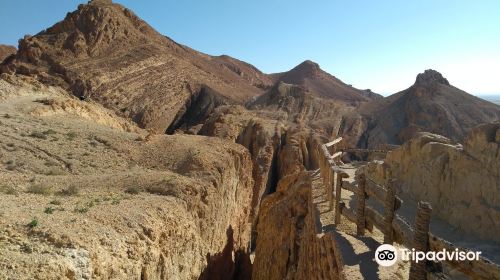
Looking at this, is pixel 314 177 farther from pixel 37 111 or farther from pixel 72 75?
pixel 72 75

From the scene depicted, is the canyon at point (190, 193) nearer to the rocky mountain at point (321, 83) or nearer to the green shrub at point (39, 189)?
the green shrub at point (39, 189)

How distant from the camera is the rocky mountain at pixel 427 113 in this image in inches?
1540

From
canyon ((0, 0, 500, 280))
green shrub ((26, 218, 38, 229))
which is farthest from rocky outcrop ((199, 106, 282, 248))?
green shrub ((26, 218, 38, 229))

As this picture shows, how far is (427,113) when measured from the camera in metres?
41.6

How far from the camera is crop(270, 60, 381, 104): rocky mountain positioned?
87812mm

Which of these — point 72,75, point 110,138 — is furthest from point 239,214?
point 72,75

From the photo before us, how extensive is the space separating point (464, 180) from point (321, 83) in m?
86.2

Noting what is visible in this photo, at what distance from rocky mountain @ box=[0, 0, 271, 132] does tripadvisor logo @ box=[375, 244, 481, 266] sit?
1253 inches

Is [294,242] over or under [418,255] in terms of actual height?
under

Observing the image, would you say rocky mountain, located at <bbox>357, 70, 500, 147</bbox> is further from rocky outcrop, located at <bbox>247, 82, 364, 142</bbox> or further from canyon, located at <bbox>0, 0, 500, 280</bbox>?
rocky outcrop, located at <bbox>247, 82, 364, 142</bbox>

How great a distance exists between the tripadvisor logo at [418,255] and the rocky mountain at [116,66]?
3183 cm

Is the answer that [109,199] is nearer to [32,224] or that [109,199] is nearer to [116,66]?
[32,224]

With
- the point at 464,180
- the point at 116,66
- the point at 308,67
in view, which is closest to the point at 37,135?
the point at 464,180

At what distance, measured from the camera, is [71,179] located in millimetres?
13406
